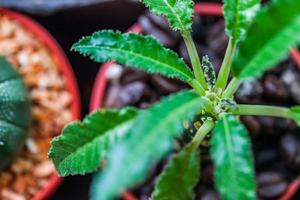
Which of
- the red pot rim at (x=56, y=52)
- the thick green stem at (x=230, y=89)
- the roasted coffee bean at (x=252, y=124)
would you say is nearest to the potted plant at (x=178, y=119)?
the thick green stem at (x=230, y=89)

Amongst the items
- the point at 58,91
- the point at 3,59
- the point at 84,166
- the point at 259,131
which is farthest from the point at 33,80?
the point at 84,166

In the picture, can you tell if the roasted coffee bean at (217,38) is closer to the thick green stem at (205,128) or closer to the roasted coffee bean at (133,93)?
the roasted coffee bean at (133,93)

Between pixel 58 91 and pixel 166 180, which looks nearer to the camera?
pixel 166 180

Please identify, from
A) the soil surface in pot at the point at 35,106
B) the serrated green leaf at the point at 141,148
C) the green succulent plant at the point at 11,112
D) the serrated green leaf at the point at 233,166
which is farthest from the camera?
the soil surface in pot at the point at 35,106

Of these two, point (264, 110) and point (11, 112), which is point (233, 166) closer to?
point (264, 110)

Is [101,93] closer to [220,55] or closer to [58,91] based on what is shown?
[58,91]
